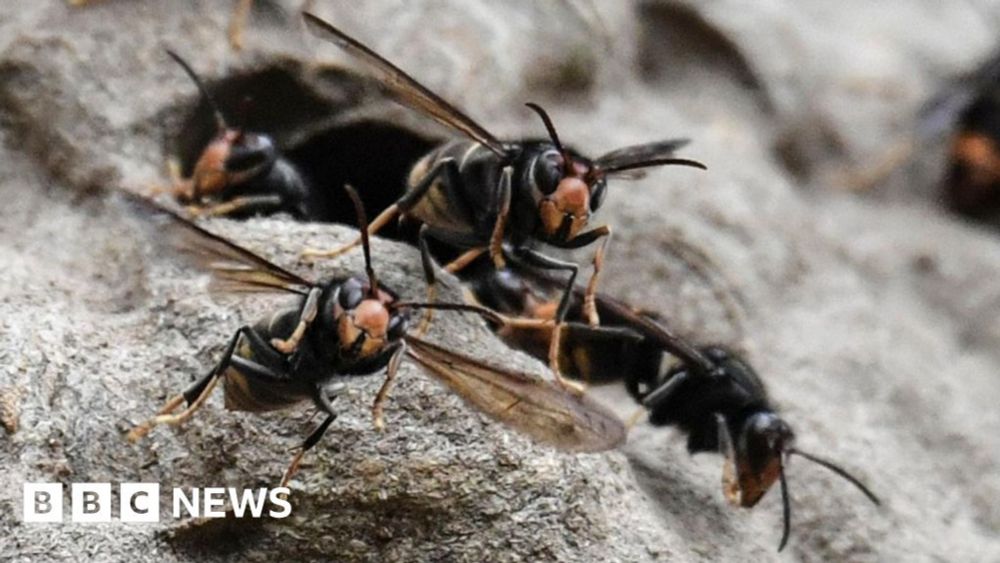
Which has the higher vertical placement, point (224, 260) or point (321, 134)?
point (224, 260)

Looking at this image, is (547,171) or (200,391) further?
(547,171)

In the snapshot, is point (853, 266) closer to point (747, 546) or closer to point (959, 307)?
point (959, 307)

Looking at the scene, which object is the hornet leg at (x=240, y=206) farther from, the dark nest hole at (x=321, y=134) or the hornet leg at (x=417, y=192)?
the hornet leg at (x=417, y=192)

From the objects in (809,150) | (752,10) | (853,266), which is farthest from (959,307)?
(752,10)

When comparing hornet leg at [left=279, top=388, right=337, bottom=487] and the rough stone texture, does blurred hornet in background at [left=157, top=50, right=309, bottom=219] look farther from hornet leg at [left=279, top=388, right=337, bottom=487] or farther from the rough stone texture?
hornet leg at [left=279, top=388, right=337, bottom=487]

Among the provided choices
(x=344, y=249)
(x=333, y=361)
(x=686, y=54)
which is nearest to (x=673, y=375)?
(x=344, y=249)

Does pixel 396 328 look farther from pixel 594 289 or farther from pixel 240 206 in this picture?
pixel 240 206
